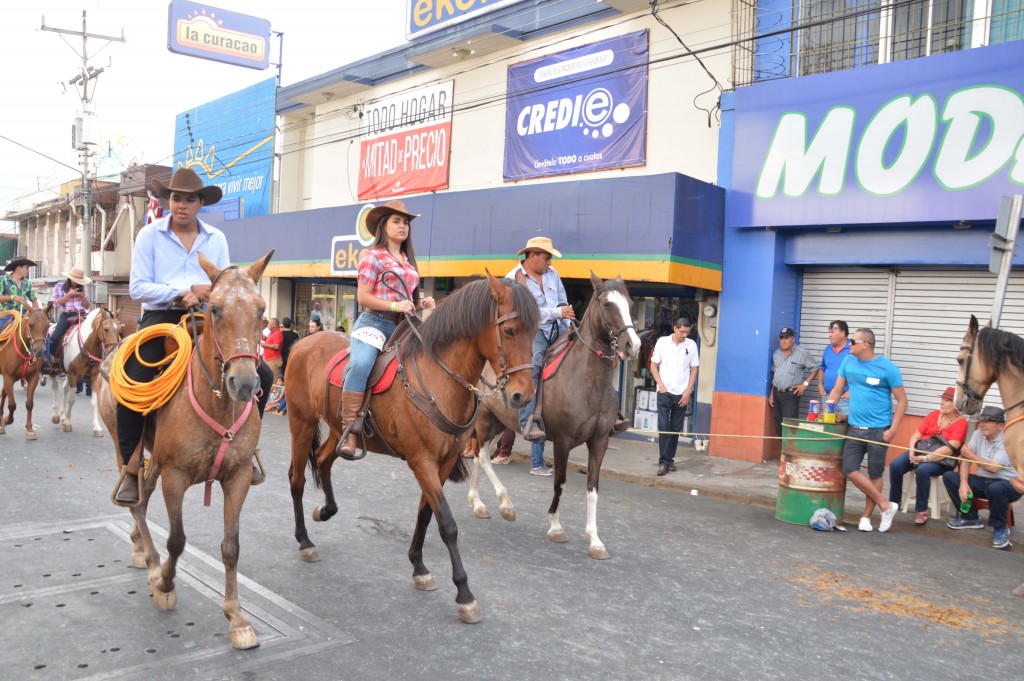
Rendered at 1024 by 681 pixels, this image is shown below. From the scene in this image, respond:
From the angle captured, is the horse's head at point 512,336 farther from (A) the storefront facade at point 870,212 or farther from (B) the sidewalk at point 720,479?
(A) the storefront facade at point 870,212

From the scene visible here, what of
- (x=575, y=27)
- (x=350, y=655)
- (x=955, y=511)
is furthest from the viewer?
(x=575, y=27)

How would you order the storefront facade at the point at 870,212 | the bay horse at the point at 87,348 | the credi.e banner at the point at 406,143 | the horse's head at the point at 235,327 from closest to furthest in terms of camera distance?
the horse's head at the point at 235,327 → the storefront facade at the point at 870,212 → the bay horse at the point at 87,348 → the credi.e banner at the point at 406,143

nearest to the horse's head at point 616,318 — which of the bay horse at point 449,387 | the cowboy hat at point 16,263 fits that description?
the bay horse at point 449,387

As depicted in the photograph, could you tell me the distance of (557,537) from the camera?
22.5ft

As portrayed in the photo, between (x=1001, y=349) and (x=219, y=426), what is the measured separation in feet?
19.9

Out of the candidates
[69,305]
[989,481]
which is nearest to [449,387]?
[989,481]

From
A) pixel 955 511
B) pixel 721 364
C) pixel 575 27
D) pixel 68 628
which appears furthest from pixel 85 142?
pixel 955 511

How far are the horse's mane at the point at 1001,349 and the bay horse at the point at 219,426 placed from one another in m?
5.76

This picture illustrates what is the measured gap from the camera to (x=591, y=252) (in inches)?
456

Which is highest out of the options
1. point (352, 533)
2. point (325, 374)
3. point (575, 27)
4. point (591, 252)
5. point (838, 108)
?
point (575, 27)

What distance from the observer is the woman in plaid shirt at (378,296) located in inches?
214

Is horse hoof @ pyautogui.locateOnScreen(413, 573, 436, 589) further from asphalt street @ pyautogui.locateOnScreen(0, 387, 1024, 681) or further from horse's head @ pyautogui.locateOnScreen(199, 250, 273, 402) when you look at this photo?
horse's head @ pyautogui.locateOnScreen(199, 250, 273, 402)

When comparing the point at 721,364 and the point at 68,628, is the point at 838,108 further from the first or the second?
the point at 68,628

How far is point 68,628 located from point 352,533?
8.76ft
